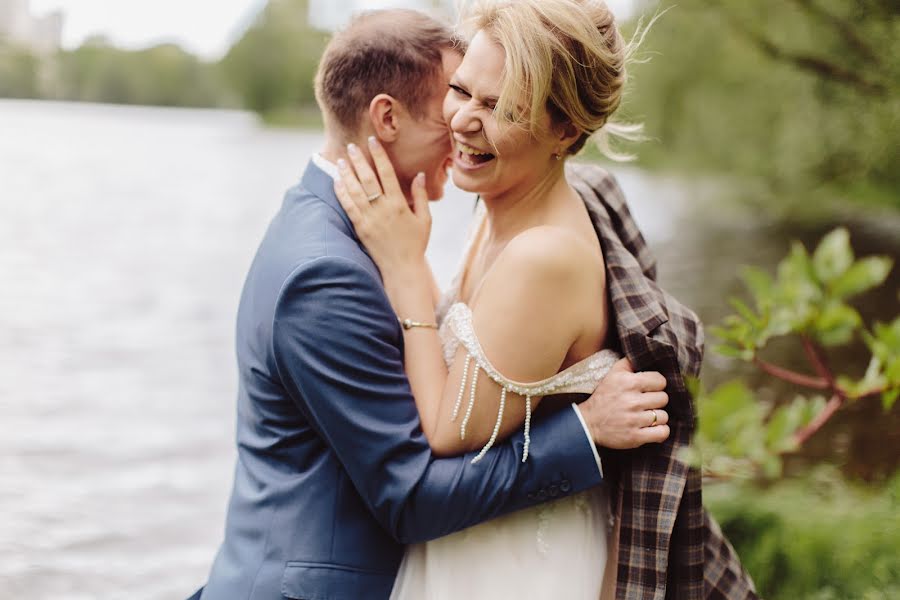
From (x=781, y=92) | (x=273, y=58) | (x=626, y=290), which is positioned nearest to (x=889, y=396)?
(x=626, y=290)

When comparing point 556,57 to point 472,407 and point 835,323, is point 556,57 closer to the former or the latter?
point 472,407

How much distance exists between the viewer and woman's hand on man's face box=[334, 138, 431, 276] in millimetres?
2561

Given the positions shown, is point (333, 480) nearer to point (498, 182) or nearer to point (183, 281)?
point (498, 182)

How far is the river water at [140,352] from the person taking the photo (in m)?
6.23

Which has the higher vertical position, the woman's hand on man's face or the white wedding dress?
the woman's hand on man's face

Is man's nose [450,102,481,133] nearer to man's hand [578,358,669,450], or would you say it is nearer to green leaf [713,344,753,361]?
man's hand [578,358,669,450]

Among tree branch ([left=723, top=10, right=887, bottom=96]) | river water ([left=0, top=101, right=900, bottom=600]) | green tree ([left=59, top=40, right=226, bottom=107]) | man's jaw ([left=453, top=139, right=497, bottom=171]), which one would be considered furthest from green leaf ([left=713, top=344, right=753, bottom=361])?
green tree ([left=59, top=40, right=226, bottom=107])

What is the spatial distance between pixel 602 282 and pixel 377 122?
73cm

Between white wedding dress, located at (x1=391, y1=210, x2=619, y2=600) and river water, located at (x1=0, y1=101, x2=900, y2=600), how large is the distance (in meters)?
3.44

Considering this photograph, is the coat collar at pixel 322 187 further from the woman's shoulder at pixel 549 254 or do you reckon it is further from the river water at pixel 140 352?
the river water at pixel 140 352

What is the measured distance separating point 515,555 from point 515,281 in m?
0.74

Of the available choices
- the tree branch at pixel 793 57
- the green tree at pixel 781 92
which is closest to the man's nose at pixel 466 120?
the green tree at pixel 781 92

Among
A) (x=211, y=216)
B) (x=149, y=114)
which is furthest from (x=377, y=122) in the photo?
(x=149, y=114)

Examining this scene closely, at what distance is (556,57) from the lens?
2422 mm
